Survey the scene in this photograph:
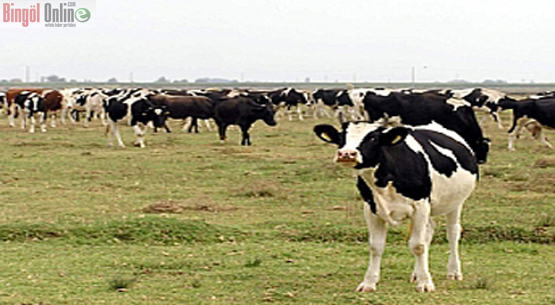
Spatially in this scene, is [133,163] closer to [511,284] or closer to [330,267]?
[330,267]

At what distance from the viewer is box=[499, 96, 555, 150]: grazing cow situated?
81.6 feet

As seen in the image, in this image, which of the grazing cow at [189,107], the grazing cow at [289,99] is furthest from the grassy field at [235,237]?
the grazing cow at [289,99]

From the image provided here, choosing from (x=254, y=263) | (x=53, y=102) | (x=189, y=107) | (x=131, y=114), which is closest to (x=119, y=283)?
(x=254, y=263)

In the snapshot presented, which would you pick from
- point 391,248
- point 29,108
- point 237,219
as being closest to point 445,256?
point 391,248

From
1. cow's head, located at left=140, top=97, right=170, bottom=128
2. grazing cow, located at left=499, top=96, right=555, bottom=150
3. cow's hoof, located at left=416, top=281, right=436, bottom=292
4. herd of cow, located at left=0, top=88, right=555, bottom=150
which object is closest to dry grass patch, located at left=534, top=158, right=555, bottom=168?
herd of cow, located at left=0, top=88, right=555, bottom=150

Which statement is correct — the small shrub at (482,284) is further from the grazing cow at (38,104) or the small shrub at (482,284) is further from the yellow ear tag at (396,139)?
the grazing cow at (38,104)

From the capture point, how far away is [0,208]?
14281mm

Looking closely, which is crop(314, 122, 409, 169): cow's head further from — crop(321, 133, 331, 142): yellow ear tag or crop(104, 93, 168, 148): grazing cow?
crop(104, 93, 168, 148): grazing cow

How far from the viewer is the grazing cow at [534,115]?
2486cm

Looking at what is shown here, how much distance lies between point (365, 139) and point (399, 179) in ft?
1.61

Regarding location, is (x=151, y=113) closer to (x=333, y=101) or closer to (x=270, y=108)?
(x=270, y=108)

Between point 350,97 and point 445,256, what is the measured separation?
27981mm

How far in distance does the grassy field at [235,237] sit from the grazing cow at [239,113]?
8.34 m

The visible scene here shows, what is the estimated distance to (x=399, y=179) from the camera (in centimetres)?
820
